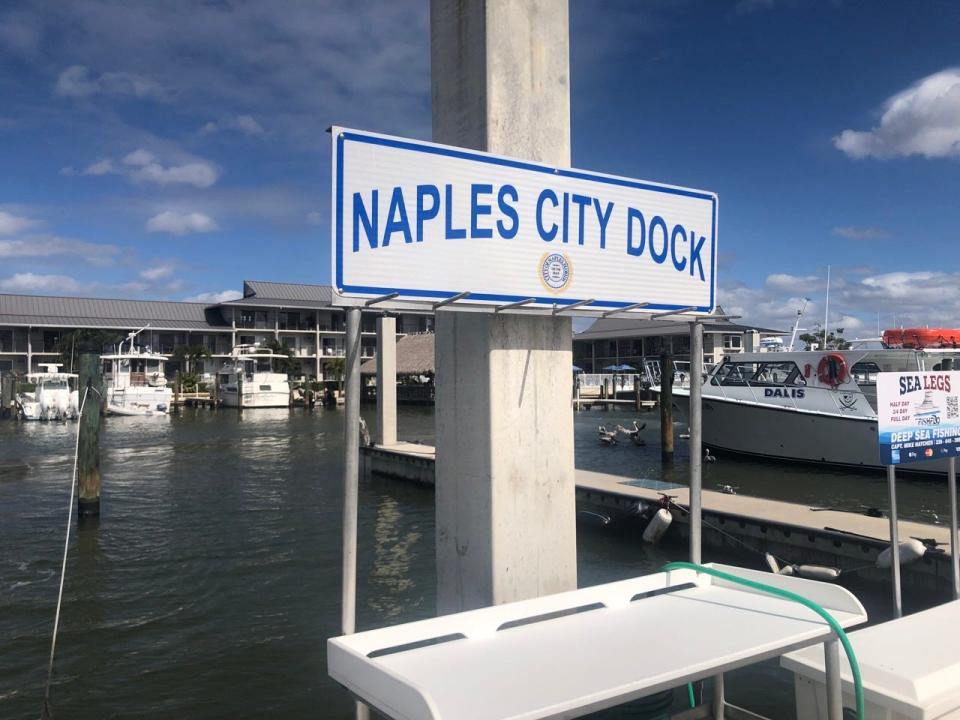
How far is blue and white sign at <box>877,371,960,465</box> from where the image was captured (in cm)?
573

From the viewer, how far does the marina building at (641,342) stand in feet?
227

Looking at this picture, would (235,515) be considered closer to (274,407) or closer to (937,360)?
(937,360)

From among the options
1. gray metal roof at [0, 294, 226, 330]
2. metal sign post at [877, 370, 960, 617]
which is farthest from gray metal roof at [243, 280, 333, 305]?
metal sign post at [877, 370, 960, 617]

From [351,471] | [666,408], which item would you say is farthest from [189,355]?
[351,471]

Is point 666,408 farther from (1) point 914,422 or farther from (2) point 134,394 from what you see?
(2) point 134,394

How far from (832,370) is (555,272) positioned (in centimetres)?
2145

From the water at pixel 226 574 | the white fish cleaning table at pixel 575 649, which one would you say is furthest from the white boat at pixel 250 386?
the white fish cleaning table at pixel 575 649

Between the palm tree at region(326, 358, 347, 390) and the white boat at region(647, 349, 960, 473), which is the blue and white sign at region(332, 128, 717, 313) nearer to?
the white boat at region(647, 349, 960, 473)

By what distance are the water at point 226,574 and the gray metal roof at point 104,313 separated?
4805 centimetres

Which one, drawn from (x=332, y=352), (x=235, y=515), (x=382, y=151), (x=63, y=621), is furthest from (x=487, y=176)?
(x=332, y=352)

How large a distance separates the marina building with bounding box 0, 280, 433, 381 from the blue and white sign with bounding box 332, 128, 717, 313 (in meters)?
63.3

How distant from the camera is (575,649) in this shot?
303 centimetres

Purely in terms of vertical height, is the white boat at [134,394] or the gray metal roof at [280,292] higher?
the gray metal roof at [280,292]

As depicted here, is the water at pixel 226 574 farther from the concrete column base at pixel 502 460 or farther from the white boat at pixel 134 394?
the white boat at pixel 134 394
